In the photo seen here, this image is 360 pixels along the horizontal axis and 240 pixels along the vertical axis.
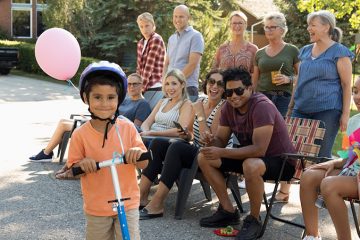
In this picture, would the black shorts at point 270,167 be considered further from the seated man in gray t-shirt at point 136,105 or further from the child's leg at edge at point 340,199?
the seated man in gray t-shirt at point 136,105

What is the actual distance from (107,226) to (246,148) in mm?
1815

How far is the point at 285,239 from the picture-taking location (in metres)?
4.61

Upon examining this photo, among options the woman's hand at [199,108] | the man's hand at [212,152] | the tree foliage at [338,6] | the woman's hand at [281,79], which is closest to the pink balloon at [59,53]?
the man's hand at [212,152]

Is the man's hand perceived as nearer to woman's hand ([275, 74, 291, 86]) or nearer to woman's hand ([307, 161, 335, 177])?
woman's hand ([307, 161, 335, 177])

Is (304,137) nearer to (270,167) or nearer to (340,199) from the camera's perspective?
(270,167)

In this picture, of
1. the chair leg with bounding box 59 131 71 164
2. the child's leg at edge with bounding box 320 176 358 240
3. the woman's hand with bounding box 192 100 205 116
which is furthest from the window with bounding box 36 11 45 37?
the child's leg at edge with bounding box 320 176 358 240

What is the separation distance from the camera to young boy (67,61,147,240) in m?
2.99

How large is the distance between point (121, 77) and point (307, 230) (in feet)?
6.90

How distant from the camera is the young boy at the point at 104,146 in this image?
9.81 ft

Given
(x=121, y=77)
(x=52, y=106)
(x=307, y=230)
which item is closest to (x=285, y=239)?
(x=307, y=230)

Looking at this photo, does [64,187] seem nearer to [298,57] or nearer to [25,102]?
[298,57]

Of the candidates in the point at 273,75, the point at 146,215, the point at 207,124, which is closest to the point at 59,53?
the point at 146,215

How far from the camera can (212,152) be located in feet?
15.6

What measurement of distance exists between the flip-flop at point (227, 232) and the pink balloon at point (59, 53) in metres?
1.76
